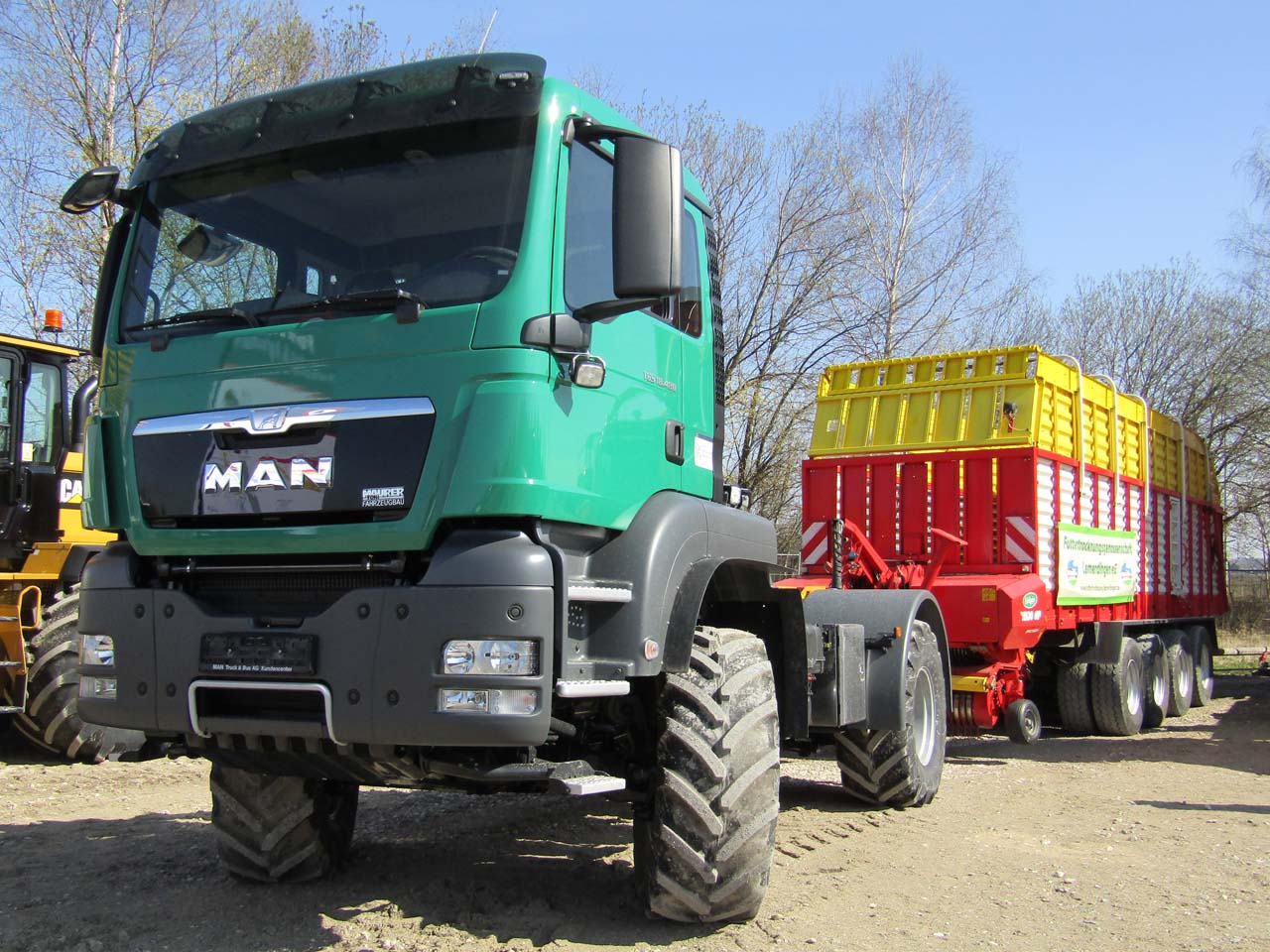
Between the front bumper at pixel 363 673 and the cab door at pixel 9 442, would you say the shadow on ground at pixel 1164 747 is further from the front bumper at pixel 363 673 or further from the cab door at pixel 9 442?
the cab door at pixel 9 442

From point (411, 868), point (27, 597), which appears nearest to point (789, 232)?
point (27, 597)

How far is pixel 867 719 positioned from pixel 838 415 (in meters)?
5.11

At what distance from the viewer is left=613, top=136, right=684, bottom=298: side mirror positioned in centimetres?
391

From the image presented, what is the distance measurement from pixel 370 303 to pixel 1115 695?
31.0 feet

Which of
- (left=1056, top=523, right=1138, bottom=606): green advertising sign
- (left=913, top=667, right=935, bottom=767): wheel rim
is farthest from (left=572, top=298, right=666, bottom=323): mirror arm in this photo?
(left=1056, top=523, right=1138, bottom=606): green advertising sign

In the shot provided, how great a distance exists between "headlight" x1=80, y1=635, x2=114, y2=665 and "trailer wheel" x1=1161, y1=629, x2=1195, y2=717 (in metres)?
12.1

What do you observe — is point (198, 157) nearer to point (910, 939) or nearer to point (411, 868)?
point (411, 868)

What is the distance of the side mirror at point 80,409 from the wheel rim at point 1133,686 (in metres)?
9.50

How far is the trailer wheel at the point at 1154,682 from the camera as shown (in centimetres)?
1257

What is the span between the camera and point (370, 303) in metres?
4.04

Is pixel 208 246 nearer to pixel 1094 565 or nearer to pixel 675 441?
pixel 675 441

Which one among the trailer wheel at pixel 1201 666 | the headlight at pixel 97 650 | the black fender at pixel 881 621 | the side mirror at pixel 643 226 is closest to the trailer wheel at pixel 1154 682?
the trailer wheel at pixel 1201 666

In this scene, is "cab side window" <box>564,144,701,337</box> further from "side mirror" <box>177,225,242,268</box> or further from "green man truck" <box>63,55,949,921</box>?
"side mirror" <box>177,225,242,268</box>

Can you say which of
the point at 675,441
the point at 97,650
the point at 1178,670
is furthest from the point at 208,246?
the point at 1178,670
